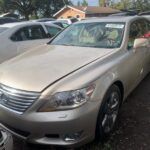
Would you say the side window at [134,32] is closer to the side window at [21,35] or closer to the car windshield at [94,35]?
the car windshield at [94,35]

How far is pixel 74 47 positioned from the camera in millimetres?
4836

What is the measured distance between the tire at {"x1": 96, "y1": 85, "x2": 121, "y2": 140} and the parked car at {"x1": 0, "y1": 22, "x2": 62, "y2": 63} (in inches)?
162

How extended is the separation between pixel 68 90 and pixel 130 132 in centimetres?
130

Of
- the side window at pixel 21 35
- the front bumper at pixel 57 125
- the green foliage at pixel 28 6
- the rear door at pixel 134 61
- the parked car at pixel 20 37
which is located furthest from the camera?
the green foliage at pixel 28 6

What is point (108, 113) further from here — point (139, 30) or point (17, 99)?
point (139, 30)

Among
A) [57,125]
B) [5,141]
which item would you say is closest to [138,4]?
[57,125]

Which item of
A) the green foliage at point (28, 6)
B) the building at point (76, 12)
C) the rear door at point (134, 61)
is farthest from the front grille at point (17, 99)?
the green foliage at point (28, 6)

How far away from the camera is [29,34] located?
27.0 feet

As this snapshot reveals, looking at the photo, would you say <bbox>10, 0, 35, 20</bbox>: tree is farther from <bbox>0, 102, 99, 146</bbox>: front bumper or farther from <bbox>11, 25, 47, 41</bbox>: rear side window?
<bbox>0, 102, 99, 146</bbox>: front bumper

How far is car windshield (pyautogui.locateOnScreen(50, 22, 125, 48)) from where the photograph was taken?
4.78 meters

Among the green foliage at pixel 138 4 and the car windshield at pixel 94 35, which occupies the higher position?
the car windshield at pixel 94 35

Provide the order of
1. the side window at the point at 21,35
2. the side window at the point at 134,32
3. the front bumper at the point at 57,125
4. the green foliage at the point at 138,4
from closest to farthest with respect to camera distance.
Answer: the front bumper at the point at 57,125 < the side window at the point at 134,32 < the side window at the point at 21,35 < the green foliage at the point at 138,4

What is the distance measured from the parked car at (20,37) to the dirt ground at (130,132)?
3.62 m

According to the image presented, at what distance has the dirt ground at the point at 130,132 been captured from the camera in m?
3.77
